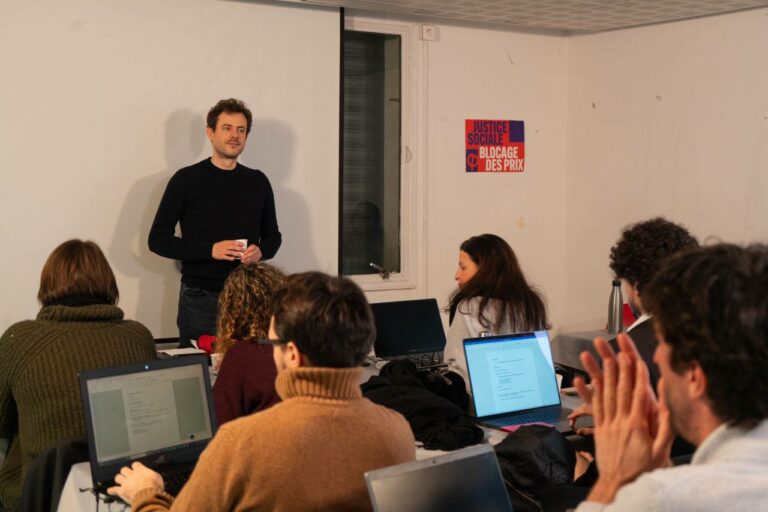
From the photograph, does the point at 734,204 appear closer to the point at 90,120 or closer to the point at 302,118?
the point at 302,118

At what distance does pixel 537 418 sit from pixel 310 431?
1.70 meters

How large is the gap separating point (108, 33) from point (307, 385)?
3786mm

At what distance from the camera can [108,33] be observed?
5.08 meters

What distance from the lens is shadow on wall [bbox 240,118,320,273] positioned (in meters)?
5.60

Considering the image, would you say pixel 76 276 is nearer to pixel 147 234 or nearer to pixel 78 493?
pixel 78 493

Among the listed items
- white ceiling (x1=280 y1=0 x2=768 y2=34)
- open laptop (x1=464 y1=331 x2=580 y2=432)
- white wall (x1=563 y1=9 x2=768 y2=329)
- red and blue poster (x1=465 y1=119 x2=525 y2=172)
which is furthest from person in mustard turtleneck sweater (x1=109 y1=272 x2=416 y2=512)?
red and blue poster (x1=465 y1=119 x2=525 y2=172)

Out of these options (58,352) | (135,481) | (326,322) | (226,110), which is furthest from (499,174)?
(326,322)

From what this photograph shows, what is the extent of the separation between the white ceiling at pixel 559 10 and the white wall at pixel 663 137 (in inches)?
6.0

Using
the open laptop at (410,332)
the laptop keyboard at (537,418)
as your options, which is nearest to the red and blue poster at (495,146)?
the open laptop at (410,332)

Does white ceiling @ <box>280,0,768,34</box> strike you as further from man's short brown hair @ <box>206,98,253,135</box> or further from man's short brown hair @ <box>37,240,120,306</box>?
man's short brown hair @ <box>37,240,120,306</box>

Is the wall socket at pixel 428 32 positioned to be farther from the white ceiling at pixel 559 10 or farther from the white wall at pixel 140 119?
the white wall at pixel 140 119

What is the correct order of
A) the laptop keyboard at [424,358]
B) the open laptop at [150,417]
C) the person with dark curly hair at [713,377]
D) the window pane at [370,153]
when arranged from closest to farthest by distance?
the person with dark curly hair at [713,377], the open laptop at [150,417], the laptop keyboard at [424,358], the window pane at [370,153]

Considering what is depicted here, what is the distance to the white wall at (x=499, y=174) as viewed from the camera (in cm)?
643

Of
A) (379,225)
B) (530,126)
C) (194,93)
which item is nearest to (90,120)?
(194,93)
